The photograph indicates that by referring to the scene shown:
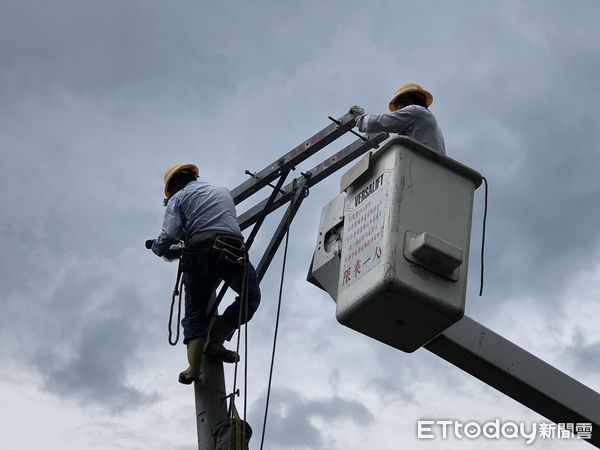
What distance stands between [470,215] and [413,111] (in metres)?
0.94

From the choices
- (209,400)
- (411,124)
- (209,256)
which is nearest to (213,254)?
(209,256)

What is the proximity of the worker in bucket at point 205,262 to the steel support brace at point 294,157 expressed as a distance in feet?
1.61

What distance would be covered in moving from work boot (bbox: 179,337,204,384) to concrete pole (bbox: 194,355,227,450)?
0.05 metres

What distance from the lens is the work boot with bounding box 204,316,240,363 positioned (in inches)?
243

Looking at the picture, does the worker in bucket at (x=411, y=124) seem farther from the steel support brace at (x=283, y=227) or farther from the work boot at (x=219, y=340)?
the work boot at (x=219, y=340)

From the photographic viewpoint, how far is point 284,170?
684 cm

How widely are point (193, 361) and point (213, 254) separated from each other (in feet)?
2.14

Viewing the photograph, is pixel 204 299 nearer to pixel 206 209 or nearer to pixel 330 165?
pixel 206 209

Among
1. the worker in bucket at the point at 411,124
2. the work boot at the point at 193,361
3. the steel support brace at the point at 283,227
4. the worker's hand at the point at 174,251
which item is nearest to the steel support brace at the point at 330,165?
the steel support brace at the point at 283,227

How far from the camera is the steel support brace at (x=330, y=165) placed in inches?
259

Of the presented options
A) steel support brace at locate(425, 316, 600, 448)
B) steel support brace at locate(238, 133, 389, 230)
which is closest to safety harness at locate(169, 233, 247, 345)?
steel support brace at locate(238, 133, 389, 230)

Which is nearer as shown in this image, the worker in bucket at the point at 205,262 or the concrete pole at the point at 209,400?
the concrete pole at the point at 209,400

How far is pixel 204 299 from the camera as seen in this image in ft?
20.9

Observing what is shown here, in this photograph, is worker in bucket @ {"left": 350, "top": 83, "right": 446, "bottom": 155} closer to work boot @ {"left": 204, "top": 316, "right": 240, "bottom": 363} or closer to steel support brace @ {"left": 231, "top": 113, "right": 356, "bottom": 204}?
steel support brace @ {"left": 231, "top": 113, "right": 356, "bottom": 204}
